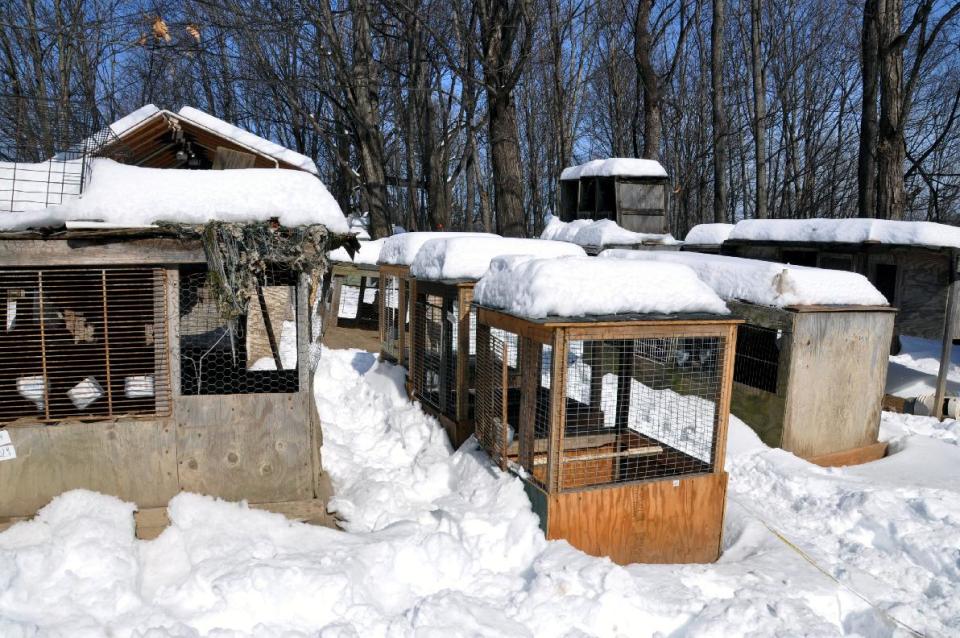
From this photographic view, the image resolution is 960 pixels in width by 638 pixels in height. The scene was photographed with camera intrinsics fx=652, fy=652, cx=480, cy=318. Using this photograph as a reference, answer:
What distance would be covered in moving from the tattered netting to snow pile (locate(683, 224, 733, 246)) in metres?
11.5

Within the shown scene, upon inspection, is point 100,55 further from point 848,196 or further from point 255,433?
point 848,196

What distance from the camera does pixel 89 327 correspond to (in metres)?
6.42

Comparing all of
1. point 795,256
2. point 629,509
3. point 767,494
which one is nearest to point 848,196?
point 795,256

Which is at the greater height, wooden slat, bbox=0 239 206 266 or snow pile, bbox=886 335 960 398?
wooden slat, bbox=0 239 206 266

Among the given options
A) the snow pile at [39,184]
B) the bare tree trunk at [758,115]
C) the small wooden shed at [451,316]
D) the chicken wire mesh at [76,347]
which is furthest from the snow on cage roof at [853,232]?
the snow pile at [39,184]

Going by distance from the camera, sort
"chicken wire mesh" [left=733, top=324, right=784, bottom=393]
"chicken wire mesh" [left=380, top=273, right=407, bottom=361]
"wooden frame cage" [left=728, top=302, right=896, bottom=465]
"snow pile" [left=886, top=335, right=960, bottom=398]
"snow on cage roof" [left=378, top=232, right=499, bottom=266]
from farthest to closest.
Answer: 1. "snow pile" [left=886, top=335, right=960, bottom=398]
2. "chicken wire mesh" [left=380, top=273, right=407, bottom=361]
3. "snow on cage roof" [left=378, top=232, right=499, bottom=266]
4. "chicken wire mesh" [left=733, top=324, right=784, bottom=393]
5. "wooden frame cage" [left=728, top=302, right=896, bottom=465]

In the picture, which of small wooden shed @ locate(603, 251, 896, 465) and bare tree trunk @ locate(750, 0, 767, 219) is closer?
small wooden shed @ locate(603, 251, 896, 465)

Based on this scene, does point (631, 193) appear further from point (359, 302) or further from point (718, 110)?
point (359, 302)

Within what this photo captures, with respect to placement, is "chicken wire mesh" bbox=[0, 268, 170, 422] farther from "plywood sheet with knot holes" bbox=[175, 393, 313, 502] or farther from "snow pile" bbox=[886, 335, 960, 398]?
"snow pile" bbox=[886, 335, 960, 398]

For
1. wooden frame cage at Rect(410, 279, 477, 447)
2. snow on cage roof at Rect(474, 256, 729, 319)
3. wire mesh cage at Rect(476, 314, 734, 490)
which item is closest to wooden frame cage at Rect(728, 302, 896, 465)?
wire mesh cage at Rect(476, 314, 734, 490)

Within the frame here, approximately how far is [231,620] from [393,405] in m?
4.84

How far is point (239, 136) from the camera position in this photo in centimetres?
1266

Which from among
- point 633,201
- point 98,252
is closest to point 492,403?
point 98,252

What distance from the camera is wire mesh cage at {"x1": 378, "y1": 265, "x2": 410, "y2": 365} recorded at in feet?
31.2
